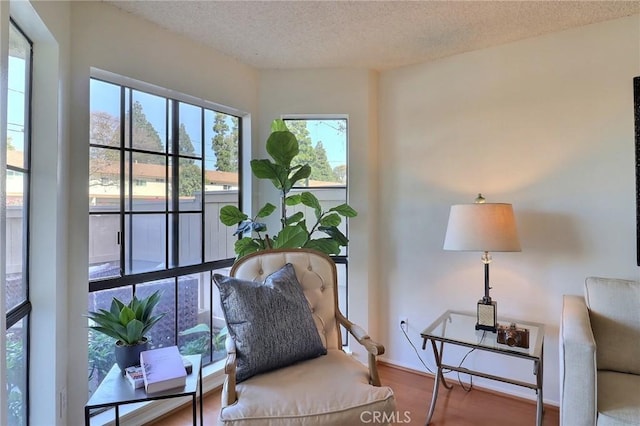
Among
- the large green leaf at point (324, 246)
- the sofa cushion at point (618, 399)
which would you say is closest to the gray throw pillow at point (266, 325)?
the large green leaf at point (324, 246)

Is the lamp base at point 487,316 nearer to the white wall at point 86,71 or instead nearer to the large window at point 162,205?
the large window at point 162,205

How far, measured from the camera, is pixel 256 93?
2.88 metres

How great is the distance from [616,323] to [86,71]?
10.0ft

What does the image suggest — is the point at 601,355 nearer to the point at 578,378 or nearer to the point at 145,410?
the point at 578,378

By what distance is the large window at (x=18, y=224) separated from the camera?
1.47 m

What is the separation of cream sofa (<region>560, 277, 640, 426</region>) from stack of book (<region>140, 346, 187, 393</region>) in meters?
1.65

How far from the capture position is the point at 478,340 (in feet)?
6.52

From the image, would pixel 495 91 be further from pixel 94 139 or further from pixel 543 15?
pixel 94 139

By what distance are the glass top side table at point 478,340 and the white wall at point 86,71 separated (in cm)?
186

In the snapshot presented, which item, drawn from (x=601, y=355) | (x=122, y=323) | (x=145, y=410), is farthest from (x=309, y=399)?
(x=601, y=355)

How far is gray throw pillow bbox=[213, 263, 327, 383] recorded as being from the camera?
5.17 feet

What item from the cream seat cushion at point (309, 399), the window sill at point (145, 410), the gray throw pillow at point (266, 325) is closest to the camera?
the cream seat cushion at point (309, 399)

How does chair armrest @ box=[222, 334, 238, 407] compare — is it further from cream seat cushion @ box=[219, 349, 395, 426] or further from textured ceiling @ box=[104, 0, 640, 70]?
textured ceiling @ box=[104, 0, 640, 70]

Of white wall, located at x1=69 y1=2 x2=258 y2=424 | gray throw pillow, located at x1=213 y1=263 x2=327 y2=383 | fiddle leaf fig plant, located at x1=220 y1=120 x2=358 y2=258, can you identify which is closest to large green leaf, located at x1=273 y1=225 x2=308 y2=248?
fiddle leaf fig plant, located at x1=220 y1=120 x2=358 y2=258
